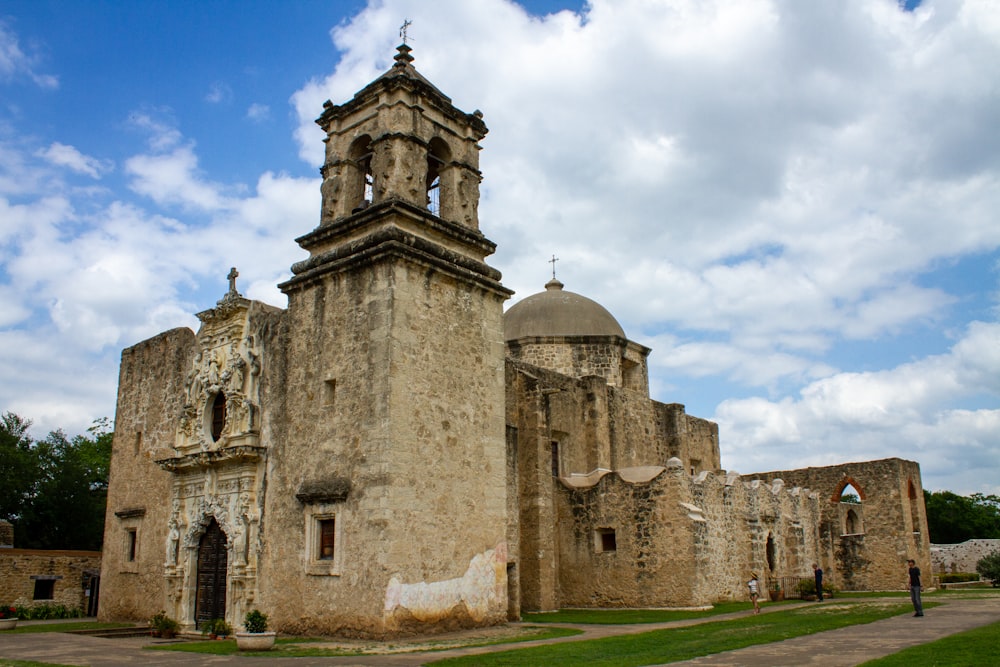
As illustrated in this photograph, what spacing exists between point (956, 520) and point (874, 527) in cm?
3294

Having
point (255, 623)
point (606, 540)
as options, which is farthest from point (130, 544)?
point (606, 540)

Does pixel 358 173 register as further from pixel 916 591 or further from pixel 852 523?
pixel 852 523

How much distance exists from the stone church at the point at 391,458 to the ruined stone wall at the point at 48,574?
3170mm

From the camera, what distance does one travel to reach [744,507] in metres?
22.9

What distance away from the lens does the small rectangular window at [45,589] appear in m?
22.8

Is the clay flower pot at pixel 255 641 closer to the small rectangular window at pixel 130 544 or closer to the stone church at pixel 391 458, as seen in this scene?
the stone church at pixel 391 458

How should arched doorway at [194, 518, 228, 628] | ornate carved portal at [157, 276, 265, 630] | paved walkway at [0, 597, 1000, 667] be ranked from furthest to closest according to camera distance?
arched doorway at [194, 518, 228, 628] → ornate carved portal at [157, 276, 265, 630] → paved walkway at [0, 597, 1000, 667]

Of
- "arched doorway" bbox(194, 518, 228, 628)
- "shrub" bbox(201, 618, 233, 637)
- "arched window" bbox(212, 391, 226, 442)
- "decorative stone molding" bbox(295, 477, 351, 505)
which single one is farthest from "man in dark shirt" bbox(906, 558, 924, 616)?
"arched window" bbox(212, 391, 226, 442)

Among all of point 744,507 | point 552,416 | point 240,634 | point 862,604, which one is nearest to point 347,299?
point 240,634

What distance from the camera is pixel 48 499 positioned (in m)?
31.8

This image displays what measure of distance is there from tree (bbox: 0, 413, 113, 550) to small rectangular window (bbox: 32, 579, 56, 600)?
837cm

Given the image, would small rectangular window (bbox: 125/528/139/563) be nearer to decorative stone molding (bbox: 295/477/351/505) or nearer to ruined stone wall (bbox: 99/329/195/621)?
ruined stone wall (bbox: 99/329/195/621)

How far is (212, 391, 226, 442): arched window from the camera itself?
1877 centimetres

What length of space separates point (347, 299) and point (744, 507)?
42.6 ft
